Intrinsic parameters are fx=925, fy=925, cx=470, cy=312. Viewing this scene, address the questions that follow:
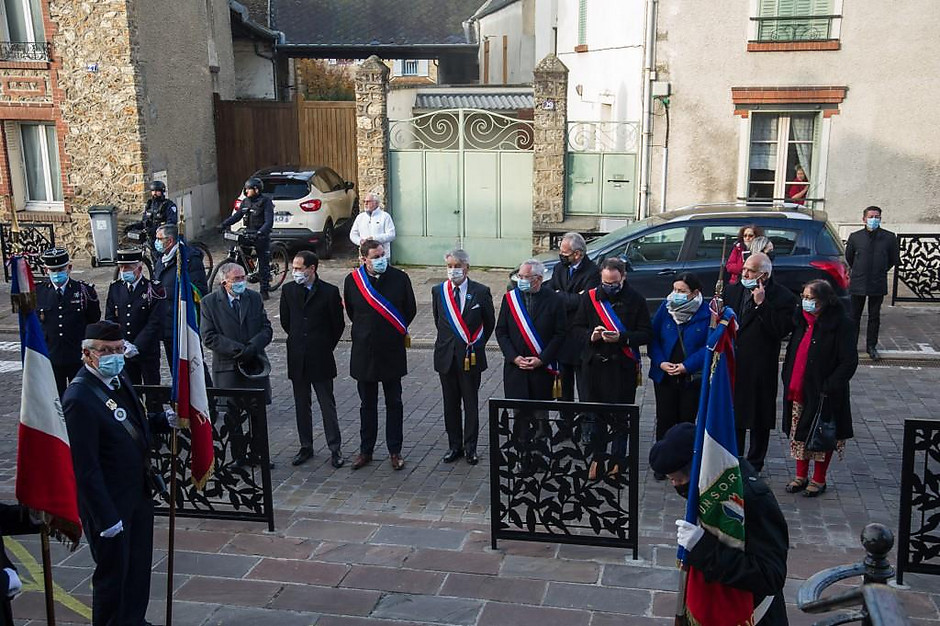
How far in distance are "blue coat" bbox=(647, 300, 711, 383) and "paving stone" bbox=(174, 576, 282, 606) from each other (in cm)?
353

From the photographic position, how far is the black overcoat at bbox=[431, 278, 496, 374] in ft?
27.0

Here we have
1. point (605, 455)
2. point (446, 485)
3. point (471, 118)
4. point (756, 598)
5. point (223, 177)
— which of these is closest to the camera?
point (756, 598)

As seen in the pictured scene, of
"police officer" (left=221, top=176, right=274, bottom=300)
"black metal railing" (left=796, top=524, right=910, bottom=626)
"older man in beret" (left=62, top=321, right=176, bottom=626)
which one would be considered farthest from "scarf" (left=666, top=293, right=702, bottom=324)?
Answer: "police officer" (left=221, top=176, right=274, bottom=300)

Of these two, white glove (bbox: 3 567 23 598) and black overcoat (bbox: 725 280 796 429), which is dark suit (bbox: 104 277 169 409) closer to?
white glove (bbox: 3 567 23 598)

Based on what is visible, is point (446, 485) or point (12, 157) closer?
point (446, 485)

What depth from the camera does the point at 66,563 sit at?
6.65 m

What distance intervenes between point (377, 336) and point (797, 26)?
11.3 metres

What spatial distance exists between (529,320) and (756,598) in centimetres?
434

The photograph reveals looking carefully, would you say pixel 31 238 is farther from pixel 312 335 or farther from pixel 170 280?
pixel 312 335

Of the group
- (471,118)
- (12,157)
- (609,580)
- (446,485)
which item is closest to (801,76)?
(471,118)

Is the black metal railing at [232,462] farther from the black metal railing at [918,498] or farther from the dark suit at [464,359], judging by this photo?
the black metal railing at [918,498]

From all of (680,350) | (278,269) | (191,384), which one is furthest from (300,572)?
(278,269)

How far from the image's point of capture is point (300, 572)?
643cm

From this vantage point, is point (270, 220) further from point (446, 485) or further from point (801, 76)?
point (801, 76)
